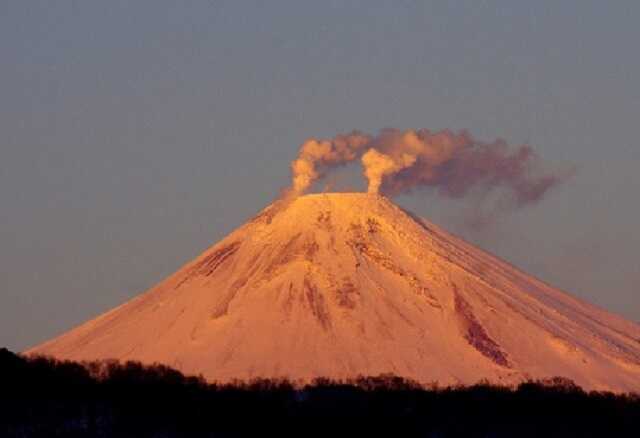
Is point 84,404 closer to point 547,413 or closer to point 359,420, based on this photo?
point 359,420

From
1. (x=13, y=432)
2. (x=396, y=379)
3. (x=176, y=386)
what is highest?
(x=396, y=379)

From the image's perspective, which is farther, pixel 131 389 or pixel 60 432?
pixel 131 389

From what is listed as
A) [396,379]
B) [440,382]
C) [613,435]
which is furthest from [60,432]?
[440,382]

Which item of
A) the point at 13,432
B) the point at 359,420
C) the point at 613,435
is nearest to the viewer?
the point at 13,432

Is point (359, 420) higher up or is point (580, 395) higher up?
point (580, 395)

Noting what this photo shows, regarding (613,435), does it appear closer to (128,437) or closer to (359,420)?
(359,420)

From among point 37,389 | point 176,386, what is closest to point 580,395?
point 176,386

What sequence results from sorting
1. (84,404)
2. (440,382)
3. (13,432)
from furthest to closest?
(440,382) → (84,404) → (13,432)
